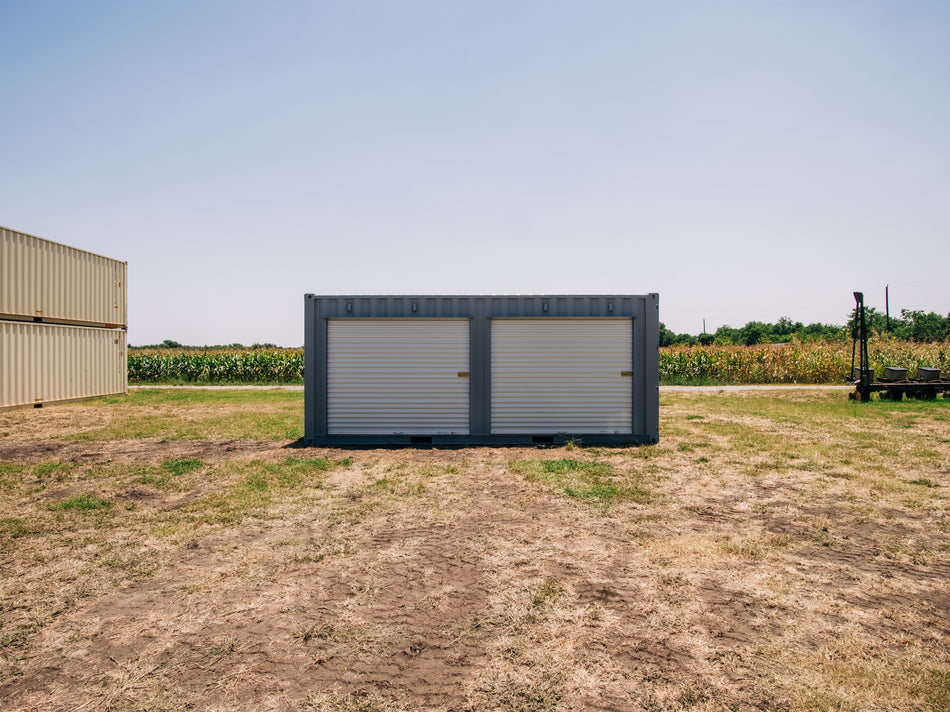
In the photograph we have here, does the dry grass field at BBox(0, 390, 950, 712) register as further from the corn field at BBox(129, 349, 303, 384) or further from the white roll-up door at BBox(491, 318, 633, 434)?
the corn field at BBox(129, 349, 303, 384)

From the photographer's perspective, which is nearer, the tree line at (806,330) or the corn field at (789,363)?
the corn field at (789,363)

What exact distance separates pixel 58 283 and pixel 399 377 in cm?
1473

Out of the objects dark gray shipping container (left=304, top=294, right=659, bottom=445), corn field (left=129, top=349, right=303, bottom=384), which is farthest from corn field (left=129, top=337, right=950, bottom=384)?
dark gray shipping container (left=304, top=294, right=659, bottom=445)

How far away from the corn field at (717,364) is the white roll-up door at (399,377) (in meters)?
16.9

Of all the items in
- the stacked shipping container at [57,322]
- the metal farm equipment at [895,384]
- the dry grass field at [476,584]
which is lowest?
the dry grass field at [476,584]

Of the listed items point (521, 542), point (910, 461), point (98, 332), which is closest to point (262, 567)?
point (521, 542)

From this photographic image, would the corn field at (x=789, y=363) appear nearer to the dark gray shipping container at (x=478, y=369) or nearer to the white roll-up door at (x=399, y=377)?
the dark gray shipping container at (x=478, y=369)

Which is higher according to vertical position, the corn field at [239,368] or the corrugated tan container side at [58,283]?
the corrugated tan container side at [58,283]

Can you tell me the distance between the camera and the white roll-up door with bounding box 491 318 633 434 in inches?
460

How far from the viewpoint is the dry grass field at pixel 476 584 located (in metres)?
3.26

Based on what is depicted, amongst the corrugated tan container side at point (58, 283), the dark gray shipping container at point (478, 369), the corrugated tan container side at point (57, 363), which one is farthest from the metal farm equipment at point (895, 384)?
the corrugated tan container side at point (57, 363)

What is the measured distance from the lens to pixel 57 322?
728 inches

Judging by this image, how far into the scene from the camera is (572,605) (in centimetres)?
423

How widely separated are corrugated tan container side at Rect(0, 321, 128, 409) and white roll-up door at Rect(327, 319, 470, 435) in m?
12.1
